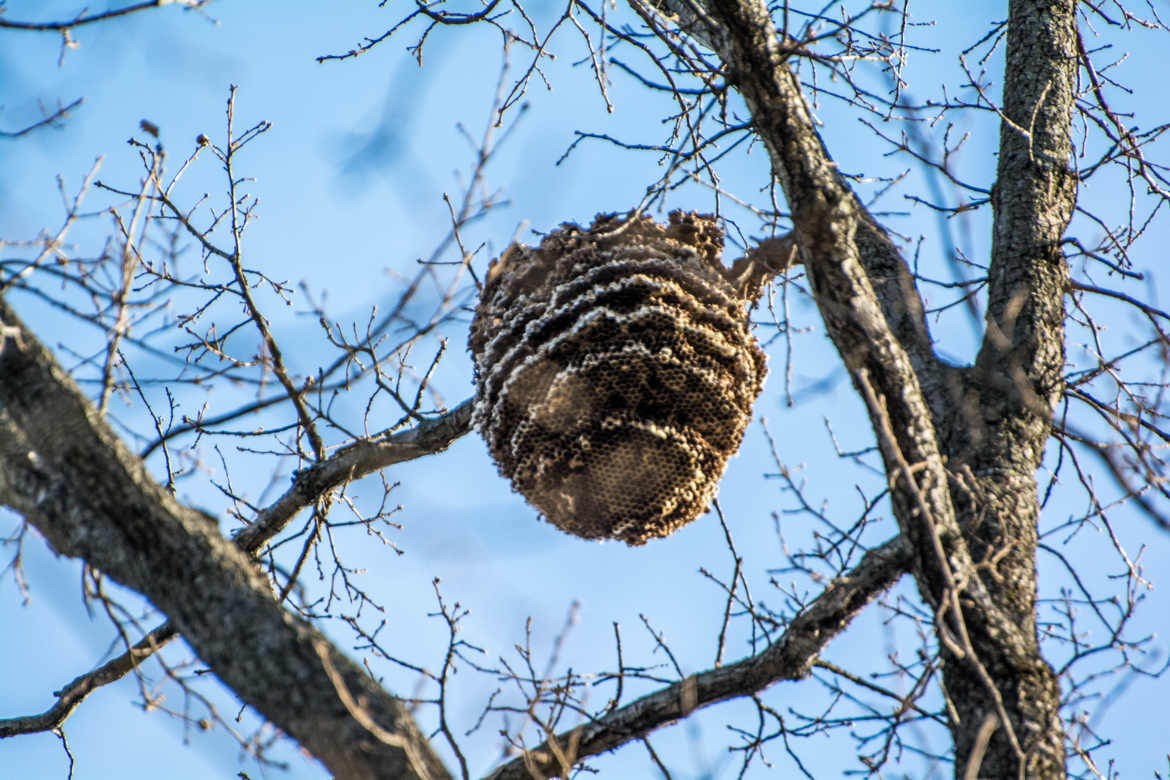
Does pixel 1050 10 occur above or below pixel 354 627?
above

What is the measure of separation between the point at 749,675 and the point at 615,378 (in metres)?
0.85

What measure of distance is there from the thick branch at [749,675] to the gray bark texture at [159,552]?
29.7 inches

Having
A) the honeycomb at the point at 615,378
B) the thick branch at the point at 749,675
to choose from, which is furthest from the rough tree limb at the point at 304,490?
the thick branch at the point at 749,675

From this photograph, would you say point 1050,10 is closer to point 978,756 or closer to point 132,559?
point 978,756

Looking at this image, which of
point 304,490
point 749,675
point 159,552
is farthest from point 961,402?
point 304,490

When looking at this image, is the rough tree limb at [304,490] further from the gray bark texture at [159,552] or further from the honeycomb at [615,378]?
the gray bark texture at [159,552]

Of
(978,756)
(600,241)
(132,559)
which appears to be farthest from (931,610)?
(132,559)

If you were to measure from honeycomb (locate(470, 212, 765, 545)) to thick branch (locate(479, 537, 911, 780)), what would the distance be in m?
0.39

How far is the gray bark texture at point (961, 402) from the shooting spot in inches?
82.8

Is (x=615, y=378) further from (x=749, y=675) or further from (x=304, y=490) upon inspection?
(x=304, y=490)

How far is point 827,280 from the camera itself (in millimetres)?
2252

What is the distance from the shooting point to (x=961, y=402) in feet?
8.52

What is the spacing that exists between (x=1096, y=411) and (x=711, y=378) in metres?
1.37

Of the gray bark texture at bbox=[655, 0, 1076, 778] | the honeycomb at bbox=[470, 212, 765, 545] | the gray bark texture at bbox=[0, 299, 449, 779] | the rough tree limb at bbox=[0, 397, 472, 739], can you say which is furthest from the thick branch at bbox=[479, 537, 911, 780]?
the rough tree limb at bbox=[0, 397, 472, 739]
